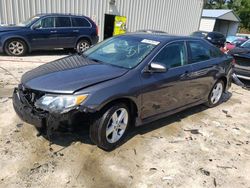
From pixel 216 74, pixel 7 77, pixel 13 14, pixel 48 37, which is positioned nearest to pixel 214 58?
pixel 216 74

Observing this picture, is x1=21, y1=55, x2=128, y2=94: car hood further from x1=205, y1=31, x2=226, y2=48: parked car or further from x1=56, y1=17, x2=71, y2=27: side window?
x1=205, y1=31, x2=226, y2=48: parked car

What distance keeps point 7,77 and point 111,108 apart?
176 inches

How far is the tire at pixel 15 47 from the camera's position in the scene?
9.45 meters

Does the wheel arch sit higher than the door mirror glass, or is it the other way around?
the door mirror glass

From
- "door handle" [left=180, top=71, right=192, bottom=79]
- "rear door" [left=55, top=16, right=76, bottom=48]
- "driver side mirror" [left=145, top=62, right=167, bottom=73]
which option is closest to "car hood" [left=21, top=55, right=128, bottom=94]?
"driver side mirror" [left=145, top=62, right=167, bottom=73]

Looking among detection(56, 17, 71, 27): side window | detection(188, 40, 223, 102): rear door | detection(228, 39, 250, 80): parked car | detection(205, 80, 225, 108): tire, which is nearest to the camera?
detection(188, 40, 223, 102): rear door

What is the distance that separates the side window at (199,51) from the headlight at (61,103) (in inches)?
96.0

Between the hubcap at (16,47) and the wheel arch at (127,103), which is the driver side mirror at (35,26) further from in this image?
the wheel arch at (127,103)

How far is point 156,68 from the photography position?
375 cm

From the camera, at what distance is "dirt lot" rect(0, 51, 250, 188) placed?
307 centimetres

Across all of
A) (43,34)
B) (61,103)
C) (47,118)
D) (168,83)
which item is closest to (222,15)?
(43,34)

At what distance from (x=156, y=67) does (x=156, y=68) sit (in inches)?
0.6

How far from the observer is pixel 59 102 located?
3.14 metres

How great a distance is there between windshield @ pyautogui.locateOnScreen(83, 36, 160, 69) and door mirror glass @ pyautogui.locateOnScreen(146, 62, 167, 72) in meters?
0.19
